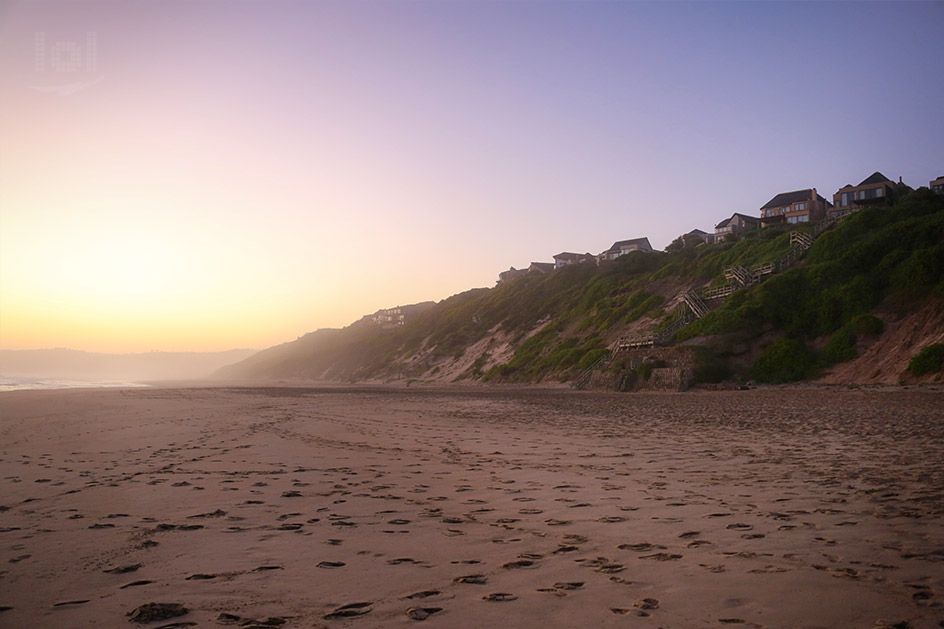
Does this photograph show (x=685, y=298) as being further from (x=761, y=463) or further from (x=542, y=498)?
(x=542, y=498)

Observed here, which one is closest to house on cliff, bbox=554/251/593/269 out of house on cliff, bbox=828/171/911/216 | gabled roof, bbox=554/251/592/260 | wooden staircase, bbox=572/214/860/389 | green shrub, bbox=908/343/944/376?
gabled roof, bbox=554/251/592/260

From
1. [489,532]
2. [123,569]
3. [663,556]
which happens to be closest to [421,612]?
[489,532]

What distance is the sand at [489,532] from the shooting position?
3840 millimetres

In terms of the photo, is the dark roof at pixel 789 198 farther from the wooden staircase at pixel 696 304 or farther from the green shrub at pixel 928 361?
the green shrub at pixel 928 361

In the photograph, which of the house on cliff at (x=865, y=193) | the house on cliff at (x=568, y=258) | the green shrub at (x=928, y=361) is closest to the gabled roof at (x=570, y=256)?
the house on cliff at (x=568, y=258)

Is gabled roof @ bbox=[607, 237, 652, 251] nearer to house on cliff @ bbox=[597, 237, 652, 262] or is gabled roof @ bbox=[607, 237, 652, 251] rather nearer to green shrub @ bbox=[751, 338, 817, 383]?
house on cliff @ bbox=[597, 237, 652, 262]

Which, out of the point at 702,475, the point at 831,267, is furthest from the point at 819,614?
the point at 831,267

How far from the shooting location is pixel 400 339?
93.5 meters

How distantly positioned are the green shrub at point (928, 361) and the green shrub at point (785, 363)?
237 inches

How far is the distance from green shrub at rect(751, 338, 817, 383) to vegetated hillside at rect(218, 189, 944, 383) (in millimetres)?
→ 91

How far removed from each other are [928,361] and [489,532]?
28404 mm

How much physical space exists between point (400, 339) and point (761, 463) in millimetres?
85966

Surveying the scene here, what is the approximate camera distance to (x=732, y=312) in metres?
38.7

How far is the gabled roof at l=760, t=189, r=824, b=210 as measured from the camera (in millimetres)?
81562
